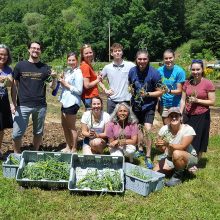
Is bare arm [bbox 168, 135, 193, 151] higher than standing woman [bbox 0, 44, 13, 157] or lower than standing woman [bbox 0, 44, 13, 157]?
lower

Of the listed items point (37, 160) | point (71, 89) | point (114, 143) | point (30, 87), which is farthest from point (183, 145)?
point (30, 87)

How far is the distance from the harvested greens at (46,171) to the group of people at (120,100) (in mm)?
921

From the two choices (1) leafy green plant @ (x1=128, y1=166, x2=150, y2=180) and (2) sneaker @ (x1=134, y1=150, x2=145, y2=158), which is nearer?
(1) leafy green plant @ (x1=128, y1=166, x2=150, y2=180)

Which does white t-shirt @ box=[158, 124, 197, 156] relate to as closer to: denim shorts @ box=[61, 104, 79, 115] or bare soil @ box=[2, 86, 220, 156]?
denim shorts @ box=[61, 104, 79, 115]

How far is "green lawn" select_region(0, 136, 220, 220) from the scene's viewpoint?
15.0 ft

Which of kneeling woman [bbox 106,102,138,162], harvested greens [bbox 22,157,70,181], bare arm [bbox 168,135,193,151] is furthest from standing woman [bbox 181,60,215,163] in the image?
harvested greens [bbox 22,157,70,181]

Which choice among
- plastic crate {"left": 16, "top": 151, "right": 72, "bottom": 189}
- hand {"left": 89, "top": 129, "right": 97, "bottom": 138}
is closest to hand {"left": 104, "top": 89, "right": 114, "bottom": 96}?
hand {"left": 89, "top": 129, "right": 97, "bottom": 138}

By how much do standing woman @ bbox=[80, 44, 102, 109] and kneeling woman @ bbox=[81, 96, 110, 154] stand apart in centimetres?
34


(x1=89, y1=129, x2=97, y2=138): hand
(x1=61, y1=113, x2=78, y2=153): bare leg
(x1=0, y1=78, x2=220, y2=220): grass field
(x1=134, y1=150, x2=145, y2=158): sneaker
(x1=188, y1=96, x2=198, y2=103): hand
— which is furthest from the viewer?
(x1=61, y1=113, x2=78, y2=153): bare leg

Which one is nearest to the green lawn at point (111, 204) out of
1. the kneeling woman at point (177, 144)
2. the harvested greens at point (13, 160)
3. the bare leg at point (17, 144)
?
the kneeling woman at point (177, 144)

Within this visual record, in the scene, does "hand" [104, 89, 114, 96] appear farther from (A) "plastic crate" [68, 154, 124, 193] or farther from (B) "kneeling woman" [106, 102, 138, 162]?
(A) "plastic crate" [68, 154, 124, 193]

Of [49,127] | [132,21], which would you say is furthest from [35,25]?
[49,127]

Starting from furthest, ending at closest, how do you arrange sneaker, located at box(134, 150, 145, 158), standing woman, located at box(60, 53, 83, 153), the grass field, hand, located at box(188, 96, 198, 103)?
1. sneaker, located at box(134, 150, 145, 158)
2. standing woman, located at box(60, 53, 83, 153)
3. hand, located at box(188, 96, 198, 103)
4. the grass field

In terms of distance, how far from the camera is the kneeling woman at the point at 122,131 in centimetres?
605
